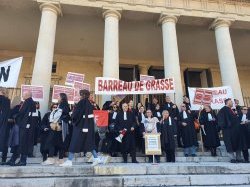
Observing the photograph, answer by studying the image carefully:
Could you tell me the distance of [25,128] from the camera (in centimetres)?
683

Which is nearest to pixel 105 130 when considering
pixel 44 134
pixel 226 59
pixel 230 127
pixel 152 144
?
pixel 152 144

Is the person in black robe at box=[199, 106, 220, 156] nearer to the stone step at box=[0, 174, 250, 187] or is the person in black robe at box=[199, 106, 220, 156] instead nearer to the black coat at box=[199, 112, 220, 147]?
the black coat at box=[199, 112, 220, 147]

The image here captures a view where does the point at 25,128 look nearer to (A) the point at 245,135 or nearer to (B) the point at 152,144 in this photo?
(B) the point at 152,144

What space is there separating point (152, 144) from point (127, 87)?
10.6 feet

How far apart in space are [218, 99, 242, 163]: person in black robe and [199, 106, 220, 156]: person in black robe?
0.77 meters

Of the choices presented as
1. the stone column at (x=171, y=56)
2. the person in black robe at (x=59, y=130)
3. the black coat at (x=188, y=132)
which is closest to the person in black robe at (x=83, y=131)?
the person in black robe at (x=59, y=130)

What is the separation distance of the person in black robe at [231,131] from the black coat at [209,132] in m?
0.77

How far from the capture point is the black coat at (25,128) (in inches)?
262

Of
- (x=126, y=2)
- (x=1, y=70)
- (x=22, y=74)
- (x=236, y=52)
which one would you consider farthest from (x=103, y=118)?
(x=236, y=52)

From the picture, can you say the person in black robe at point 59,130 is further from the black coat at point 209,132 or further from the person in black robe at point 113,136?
the black coat at point 209,132

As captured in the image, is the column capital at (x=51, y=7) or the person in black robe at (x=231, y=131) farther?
the column capital at (x=51, y=7)

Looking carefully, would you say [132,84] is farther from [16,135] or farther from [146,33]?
[146,33]

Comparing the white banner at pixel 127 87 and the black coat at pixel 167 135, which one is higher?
the white banner at pixel 127 87

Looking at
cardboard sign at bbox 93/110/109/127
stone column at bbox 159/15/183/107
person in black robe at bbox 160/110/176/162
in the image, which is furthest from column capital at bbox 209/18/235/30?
cardboard sign at bbox 93/110/109/127
